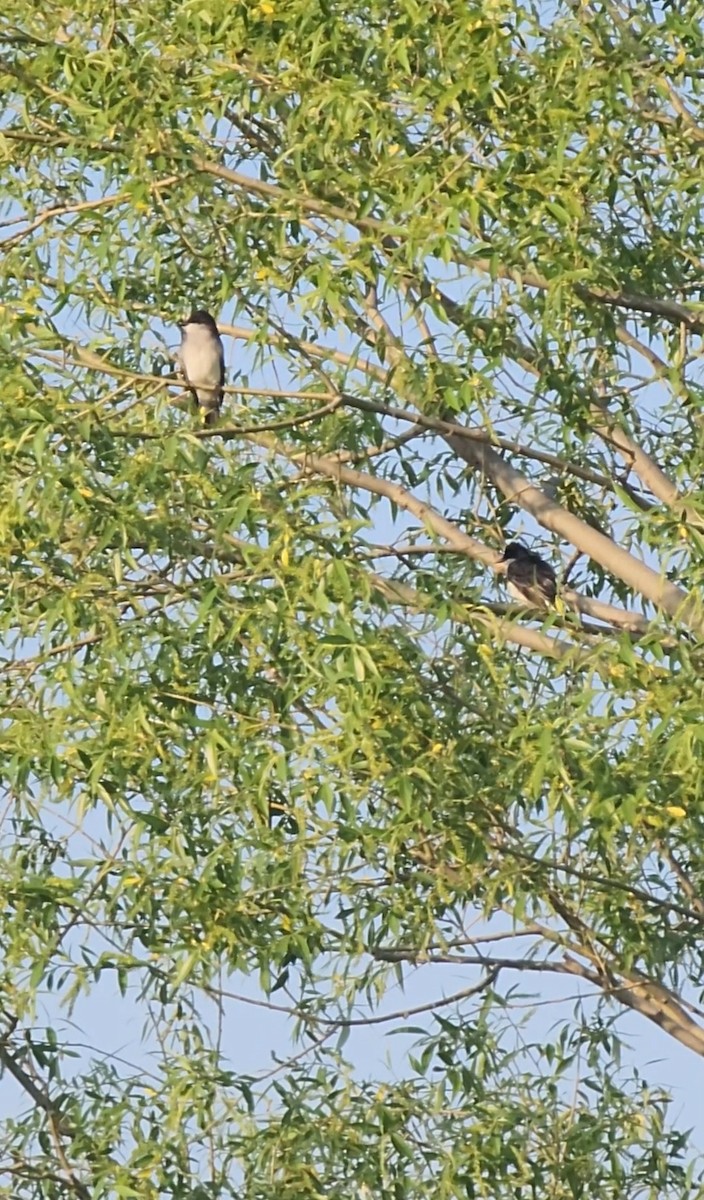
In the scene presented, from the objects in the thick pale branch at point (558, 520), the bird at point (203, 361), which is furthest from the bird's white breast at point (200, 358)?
the thick pale branch at point (558, 520)

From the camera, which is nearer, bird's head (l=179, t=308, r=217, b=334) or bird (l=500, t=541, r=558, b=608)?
bird (l=500, t=541, r=558, b=608)

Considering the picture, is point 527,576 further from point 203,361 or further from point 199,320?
point 199,320

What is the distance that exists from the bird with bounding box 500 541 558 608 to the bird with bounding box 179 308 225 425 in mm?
1290

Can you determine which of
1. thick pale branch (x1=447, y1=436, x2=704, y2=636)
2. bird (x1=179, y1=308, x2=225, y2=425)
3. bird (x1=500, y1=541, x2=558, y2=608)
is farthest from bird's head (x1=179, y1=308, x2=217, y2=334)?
bird (x1=500, y1=541, x2=558, y2=608)

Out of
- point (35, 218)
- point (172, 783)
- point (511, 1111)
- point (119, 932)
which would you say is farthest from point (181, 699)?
point (35, 218)

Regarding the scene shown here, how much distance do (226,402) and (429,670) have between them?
1792 millimetres

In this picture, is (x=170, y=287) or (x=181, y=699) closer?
(x=181, y=699)

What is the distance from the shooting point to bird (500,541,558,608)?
9.16 meters

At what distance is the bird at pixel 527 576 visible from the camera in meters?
9.16

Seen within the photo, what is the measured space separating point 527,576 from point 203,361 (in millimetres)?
1497

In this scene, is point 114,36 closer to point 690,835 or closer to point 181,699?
point 181,699

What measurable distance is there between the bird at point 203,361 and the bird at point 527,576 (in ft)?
4.23

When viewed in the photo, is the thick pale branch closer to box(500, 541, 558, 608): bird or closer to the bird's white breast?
box(500, 541, 558, 608): bird

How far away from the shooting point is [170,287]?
9.42 metres
